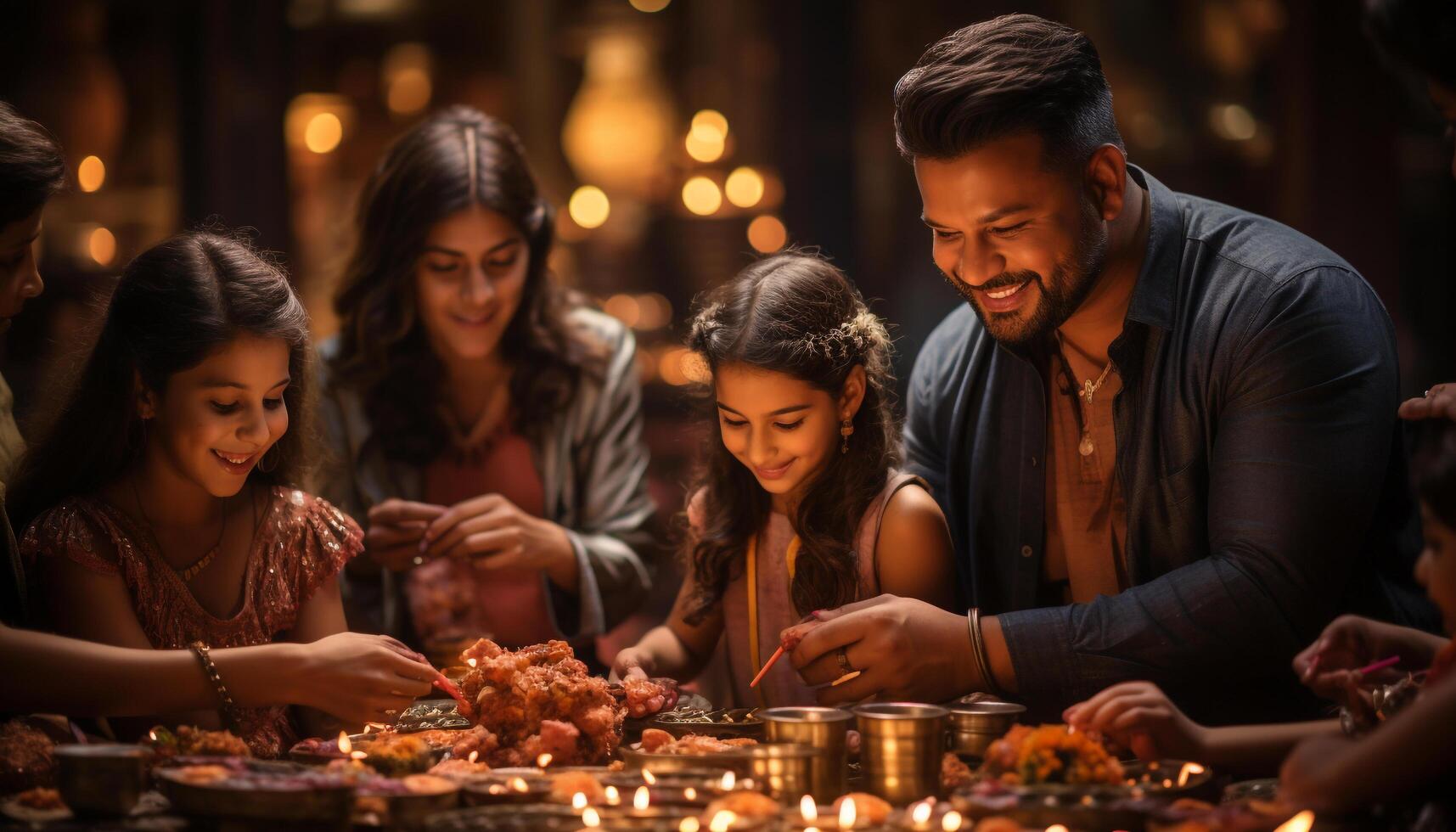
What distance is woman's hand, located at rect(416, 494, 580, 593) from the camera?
3539mm

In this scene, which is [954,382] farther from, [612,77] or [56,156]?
[612,77]

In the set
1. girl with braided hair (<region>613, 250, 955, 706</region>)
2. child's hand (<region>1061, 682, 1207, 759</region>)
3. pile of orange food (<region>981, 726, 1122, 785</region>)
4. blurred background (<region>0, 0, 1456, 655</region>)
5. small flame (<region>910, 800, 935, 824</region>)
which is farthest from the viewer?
blurred background (<region>0, 0, 1456, 655</region>)

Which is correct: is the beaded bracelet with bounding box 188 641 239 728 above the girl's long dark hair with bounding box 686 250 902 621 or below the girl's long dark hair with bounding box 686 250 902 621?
below

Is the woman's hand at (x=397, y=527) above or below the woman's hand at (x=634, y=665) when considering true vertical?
above

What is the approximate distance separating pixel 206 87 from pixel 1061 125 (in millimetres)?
4036

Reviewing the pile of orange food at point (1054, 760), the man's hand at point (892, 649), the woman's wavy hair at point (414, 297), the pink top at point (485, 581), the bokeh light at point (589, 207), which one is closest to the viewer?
the pile of orange food at point (1054, 760)

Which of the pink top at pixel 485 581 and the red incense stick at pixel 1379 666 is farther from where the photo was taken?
the pink top at pixel 485 581

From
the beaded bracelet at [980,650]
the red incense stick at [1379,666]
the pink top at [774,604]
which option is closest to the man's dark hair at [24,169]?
the pink top at [774,604]

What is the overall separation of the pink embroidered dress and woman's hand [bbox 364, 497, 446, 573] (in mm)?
434

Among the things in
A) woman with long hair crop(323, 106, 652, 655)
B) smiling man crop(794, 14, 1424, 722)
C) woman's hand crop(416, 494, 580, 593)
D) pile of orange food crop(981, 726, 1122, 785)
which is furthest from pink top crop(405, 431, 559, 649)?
pile of orange food crop(981, 726, 1122, 785)

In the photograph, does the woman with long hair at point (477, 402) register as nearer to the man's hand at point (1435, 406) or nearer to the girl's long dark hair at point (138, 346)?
the girl's long dark hair at point (138, 346)

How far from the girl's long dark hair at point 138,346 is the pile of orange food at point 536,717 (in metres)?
0.88

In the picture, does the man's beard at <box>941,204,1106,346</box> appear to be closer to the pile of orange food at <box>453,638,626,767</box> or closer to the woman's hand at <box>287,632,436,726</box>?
the pile of orange food at <box>453,638,626,767</box>

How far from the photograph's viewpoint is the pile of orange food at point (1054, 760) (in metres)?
2.18
